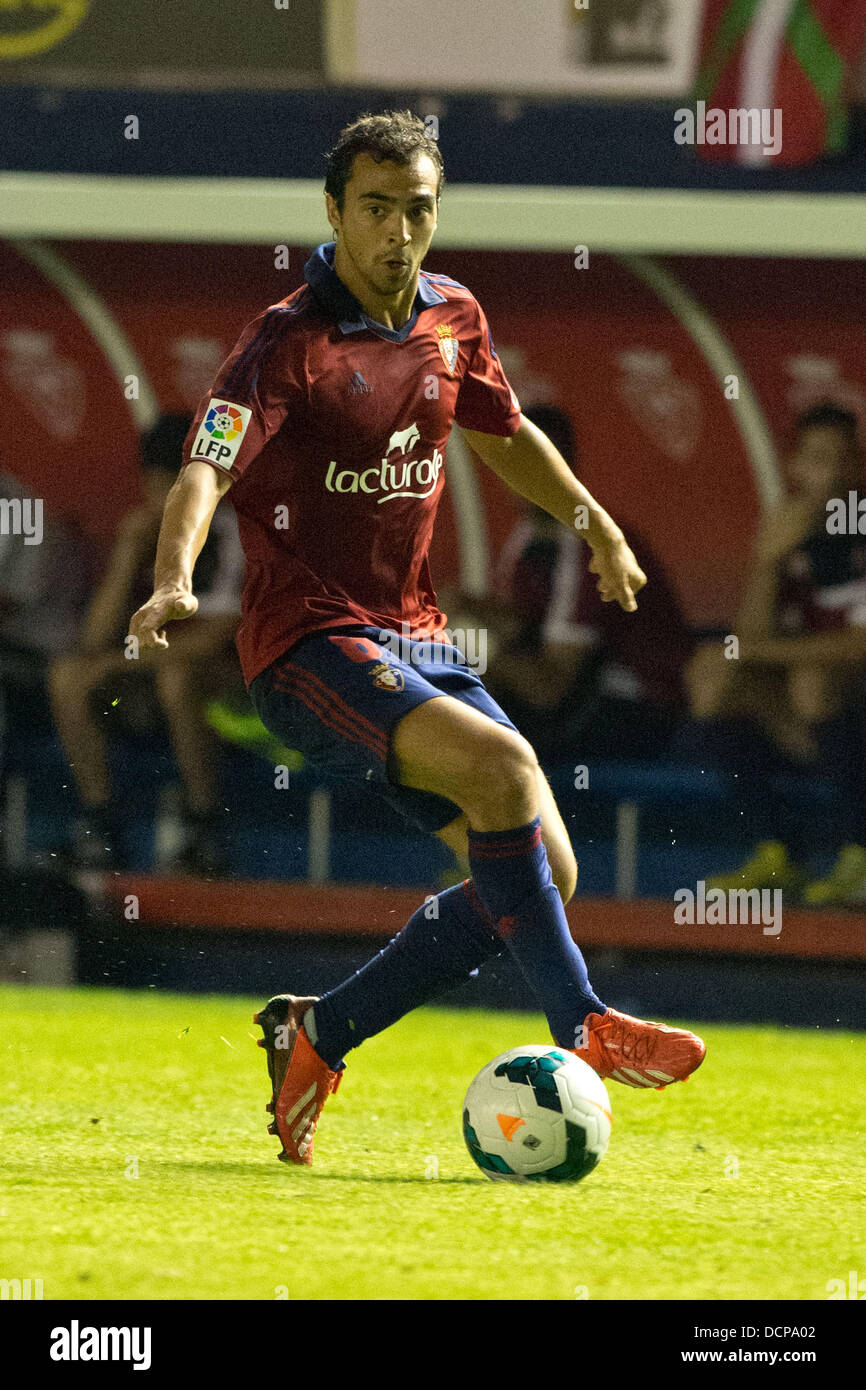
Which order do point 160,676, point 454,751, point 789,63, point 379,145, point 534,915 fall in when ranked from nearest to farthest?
point 454,751, point 534,915, point 379,145, point 789,63, point 160,676

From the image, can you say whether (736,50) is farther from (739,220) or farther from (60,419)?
(60,419)

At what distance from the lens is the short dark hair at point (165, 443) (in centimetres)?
920

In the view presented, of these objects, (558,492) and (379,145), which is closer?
(379,145)

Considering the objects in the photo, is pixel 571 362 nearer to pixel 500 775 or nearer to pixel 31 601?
pixel 31 601

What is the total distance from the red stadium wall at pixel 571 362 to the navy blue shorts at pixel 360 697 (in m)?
5.03

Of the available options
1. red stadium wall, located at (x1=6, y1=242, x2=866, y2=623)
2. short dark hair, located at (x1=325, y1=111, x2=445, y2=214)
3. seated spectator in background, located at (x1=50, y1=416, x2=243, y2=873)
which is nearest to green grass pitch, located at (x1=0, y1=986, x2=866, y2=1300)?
short dark hair, located at (x1=325, y1=111, x2=445, y2=214)

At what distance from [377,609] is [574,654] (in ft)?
15.0

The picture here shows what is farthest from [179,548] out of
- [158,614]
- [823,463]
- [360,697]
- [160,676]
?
[823,463]

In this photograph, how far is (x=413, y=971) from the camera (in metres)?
4.46

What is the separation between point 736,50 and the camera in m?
8.60

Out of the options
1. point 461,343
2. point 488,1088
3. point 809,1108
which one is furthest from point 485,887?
point 809,1108

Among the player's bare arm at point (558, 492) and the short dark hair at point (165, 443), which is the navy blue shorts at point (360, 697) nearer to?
the player's bare arm at point (558, 492)

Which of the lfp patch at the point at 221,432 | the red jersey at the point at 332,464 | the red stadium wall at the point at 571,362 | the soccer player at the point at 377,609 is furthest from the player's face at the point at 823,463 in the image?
the lfp patch at the point at 221,432

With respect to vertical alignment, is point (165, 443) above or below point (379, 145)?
below
